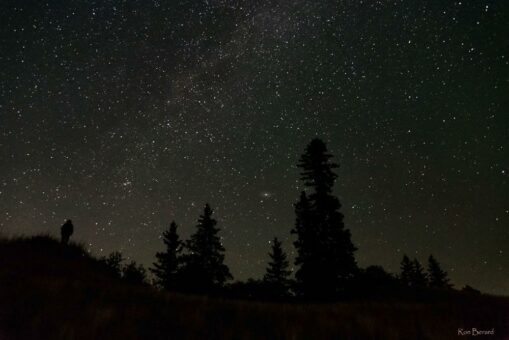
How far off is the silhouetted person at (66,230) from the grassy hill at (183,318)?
10134 millimetres

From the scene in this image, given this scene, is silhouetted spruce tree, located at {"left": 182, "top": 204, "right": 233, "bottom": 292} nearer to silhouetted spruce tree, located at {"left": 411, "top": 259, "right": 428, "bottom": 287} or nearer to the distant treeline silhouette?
the distant treeline silhouette

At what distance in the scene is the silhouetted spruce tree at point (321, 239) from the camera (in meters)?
30.0

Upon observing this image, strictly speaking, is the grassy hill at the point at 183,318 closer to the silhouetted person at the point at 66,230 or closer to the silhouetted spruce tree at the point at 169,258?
the silhouetted person at the point at 66,230

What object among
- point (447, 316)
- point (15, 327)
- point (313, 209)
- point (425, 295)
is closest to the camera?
point (15, 327)

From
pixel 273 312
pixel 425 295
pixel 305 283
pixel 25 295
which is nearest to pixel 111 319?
pixel 25 295

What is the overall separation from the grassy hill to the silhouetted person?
10134 mm

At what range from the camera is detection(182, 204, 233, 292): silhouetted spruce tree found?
138 feet

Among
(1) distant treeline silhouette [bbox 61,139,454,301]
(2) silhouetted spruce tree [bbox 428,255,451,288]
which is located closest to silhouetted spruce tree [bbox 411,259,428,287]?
(2) silhouetted spruce tree [bbox 428,255,451,288]

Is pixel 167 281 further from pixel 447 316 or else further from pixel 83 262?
pixel 447 316

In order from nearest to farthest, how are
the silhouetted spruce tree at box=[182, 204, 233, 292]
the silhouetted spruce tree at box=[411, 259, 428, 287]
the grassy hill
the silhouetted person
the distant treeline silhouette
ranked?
1. the grassy hill
2. the silhouetted person
3. the distant treeline silhouette
4. the silhouetted spruce tree at box=[182, 204, 233, 292]
5. the silhouetted spruce tree at box=[411, 259, 428, 287]

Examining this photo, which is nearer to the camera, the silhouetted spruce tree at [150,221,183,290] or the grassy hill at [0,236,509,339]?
the grassy hill at [0,236,509,339]

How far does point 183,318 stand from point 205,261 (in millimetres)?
39066

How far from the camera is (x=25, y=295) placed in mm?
6734

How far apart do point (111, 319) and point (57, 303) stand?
43.0 inches
